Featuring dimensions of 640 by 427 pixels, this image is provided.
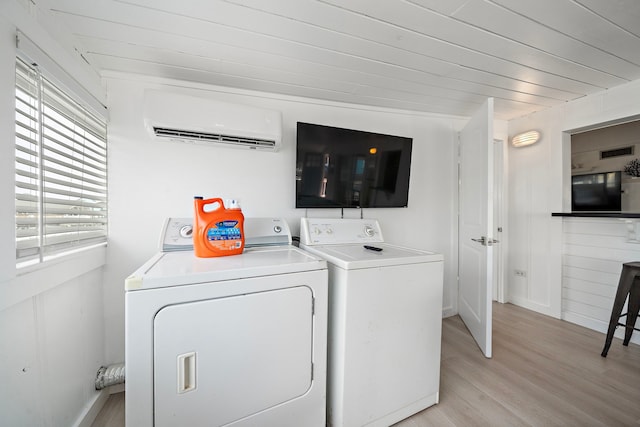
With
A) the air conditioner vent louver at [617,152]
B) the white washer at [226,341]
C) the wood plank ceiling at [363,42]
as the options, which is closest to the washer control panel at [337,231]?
the white washer at [226,341]

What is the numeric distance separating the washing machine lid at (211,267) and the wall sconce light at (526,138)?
2.93 m

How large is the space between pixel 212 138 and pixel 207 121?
167mm

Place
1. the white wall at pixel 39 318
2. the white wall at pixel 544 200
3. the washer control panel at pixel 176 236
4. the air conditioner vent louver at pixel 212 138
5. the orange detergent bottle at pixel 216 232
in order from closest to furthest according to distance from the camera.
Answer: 1. the white wall at pixel 39 318
2. the orange detergent bottle at pixel 216 232
3. the washer control panel at pixel 176 236
4. the air conditioner vent louver at pixel 212 138
5. the white wall at pixel 544 200

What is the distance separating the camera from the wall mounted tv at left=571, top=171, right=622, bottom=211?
2697 mm

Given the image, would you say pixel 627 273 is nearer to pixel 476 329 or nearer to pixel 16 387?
pixel 476 329

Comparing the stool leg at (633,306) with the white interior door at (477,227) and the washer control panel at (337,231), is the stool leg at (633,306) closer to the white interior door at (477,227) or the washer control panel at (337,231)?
the white interior door at (477,227)

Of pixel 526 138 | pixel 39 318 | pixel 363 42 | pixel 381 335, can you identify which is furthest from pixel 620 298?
pixel 39 318

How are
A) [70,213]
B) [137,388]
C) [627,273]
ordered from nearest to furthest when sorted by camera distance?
[137,388], [70,213], [627,273]

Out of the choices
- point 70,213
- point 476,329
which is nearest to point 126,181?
point 70,213

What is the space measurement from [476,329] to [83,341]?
2889mm

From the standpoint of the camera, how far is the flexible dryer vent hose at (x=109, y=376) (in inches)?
58.9

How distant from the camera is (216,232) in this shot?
52.6 inches

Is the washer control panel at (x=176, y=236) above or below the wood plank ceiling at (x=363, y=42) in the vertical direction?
below

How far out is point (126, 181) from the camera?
168 centimetres
